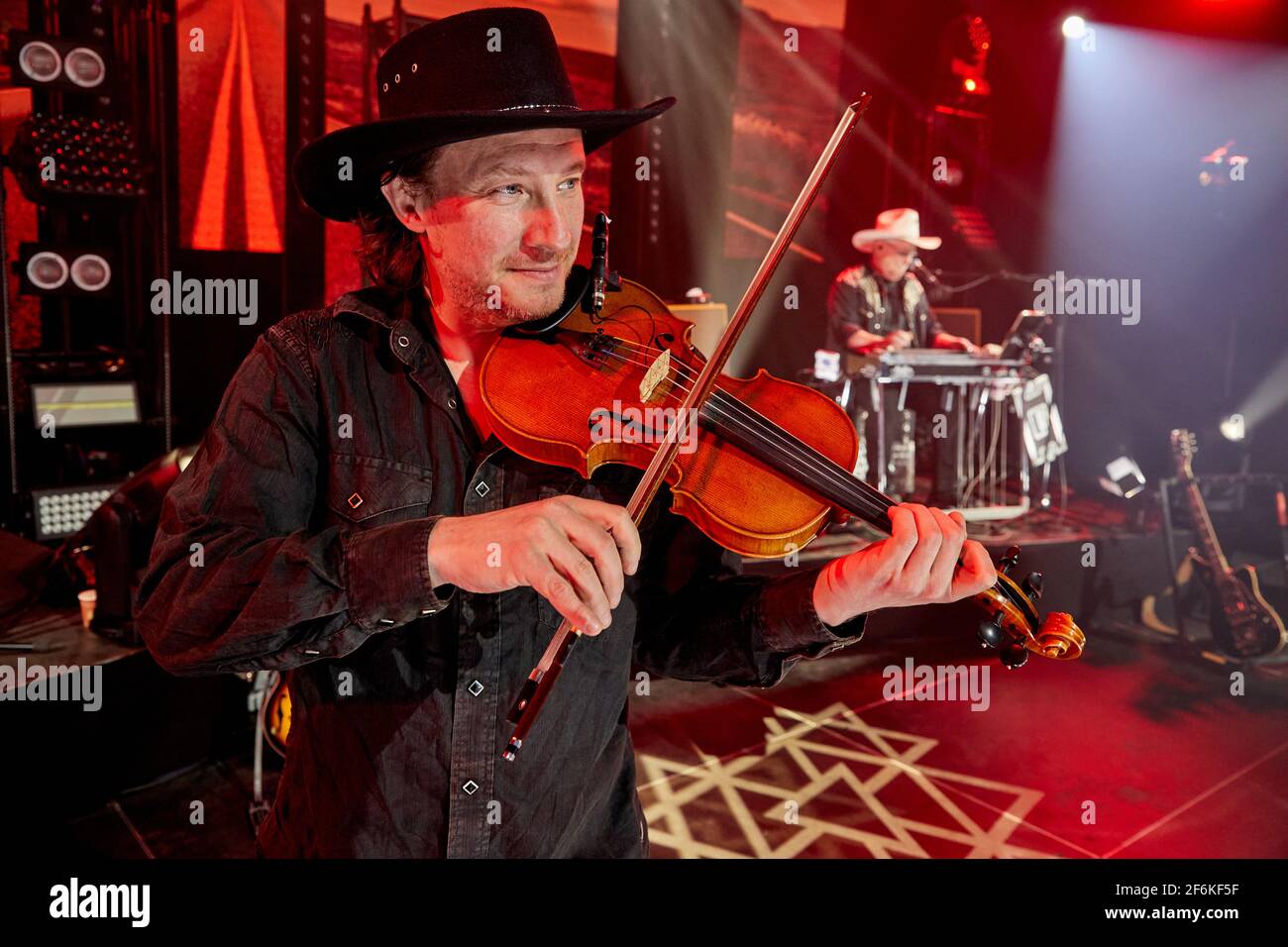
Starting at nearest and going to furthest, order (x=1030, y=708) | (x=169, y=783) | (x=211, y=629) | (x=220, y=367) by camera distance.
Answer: (x=211, y=629) → (x=169, y=783) → (x=1030, y=708) → (x=220, y=367)

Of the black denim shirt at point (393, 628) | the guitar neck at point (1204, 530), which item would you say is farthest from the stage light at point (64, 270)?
the guitar neck at point (1204, 530)

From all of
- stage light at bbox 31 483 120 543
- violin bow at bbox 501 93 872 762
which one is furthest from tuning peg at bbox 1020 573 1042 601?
stage light at bbox 31 483 120 543

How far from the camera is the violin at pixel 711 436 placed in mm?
1327

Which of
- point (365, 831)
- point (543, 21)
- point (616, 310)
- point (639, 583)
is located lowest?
point (365, 831)

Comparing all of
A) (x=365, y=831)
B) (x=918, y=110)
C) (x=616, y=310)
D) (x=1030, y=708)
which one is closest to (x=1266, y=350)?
(x=918, y=110)

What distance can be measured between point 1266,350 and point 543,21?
8437 millimetres

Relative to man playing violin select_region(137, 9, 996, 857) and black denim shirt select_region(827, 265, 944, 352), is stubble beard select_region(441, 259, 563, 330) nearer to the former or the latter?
man playing violin select_region(137, 9, 996, 857)

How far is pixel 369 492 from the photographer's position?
134 centimetres

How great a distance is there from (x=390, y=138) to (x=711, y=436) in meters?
0.69

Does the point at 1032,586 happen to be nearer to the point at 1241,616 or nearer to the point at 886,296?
the point at 1241,616

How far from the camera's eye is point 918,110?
25.9ft

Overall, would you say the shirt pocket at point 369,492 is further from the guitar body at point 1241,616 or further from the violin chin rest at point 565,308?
the guitar body at point 1241,616

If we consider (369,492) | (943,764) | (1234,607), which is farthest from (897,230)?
(369,492)
